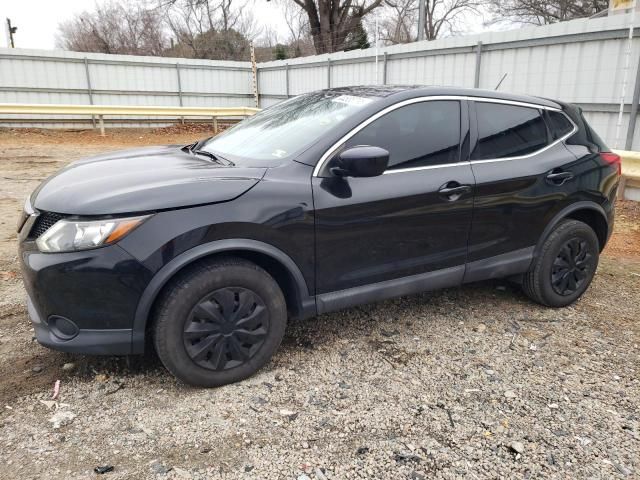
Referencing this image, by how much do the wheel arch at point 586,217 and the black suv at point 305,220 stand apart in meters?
0.02

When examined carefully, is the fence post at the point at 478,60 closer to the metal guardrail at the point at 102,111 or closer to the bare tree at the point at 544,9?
the metal guardrail at the point at 102,111

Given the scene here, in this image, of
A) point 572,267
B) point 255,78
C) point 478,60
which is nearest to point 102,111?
point 255,78

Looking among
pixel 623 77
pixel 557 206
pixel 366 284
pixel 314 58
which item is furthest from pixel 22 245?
pixel 314 58

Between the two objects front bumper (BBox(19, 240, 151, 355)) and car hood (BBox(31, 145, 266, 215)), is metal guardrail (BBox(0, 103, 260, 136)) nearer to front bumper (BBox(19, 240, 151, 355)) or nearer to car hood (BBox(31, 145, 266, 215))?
car hood (BBox(31, 145, 266, 215))

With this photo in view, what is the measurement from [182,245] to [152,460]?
102cm

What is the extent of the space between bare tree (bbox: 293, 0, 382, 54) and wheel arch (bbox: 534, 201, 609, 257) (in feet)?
77.6

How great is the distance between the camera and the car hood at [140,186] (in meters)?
2.51

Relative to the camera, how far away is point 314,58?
52.5 ft

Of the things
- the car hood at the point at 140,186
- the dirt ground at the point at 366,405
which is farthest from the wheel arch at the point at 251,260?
the dirt ground at the point at 366,405

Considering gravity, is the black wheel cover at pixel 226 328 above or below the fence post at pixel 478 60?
below

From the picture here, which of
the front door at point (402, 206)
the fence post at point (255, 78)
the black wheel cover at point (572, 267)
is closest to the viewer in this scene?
the front door at point (402, 206)

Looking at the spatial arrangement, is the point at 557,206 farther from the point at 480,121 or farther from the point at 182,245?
the point at 182,245

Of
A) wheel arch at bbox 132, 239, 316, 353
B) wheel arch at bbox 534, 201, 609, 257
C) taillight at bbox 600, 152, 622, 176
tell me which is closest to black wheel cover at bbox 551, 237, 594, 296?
wheel arch at bbox 534, 201, 609, 257

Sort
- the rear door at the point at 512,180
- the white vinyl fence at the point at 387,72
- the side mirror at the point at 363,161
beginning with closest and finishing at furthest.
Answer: the side mirror at the point at 363,161, the rear door at the point at 512,180, the white vinyl fence at the point at 387,72
